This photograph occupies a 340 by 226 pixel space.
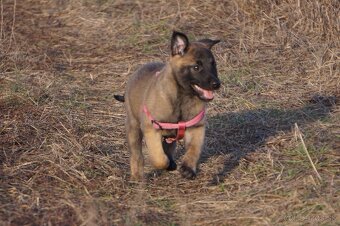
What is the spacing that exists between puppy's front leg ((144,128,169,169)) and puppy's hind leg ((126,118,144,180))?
0.42 m

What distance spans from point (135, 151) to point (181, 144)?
4.19 feet

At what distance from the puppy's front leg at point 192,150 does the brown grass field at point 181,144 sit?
26 centimetres

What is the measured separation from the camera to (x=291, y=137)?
844 centimetres

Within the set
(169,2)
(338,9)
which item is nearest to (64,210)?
(338,9)

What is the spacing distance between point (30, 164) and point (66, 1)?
7.19 meters

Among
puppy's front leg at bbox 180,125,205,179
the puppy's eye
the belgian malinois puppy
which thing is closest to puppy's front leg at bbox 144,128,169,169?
the belgian malinois puppy

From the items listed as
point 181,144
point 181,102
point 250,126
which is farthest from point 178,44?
point 250,126

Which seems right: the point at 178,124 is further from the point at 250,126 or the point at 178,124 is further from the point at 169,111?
the point at 250,126

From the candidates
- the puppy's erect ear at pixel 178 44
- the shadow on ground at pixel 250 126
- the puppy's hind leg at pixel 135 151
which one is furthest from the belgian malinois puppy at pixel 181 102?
the shadow on ground at pixel 250 126

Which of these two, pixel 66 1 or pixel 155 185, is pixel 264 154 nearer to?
pixel 155 185

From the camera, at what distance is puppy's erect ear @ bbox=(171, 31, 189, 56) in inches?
287

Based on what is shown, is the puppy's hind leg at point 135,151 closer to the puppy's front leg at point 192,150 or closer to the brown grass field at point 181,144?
the brown grass field at point 181,144

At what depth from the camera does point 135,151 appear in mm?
7656

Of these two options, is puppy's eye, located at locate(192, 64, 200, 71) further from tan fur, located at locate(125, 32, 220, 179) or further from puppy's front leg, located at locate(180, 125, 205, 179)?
puppy's front leg, located at locate(180, 125, 205, 179)
